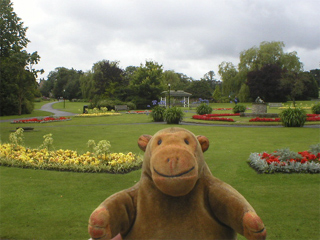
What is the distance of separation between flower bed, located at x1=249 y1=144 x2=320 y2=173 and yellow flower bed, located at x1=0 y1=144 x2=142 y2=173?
3218 mm

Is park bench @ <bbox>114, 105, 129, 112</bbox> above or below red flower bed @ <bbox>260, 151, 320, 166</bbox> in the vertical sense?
above

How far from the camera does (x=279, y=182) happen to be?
6.48 metres

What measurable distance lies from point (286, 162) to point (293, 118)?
11.4 m

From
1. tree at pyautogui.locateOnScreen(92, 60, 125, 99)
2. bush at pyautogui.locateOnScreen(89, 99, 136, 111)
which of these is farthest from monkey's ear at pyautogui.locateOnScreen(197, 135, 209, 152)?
tree at pyautogui.locateOnScreen(92, 60, 125, 99)

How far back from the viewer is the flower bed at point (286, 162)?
23.5ft

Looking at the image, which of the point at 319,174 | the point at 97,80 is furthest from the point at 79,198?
the point at 97,80

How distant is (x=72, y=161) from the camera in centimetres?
816

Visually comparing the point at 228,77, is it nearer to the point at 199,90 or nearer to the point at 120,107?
the point at 199,90

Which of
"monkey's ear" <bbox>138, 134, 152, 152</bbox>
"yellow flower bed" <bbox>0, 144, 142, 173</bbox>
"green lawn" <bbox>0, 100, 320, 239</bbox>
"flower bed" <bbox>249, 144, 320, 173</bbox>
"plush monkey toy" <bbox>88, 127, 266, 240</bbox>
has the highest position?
"monkey's ear" <bbox>138, 134, 152, 152</bbox>

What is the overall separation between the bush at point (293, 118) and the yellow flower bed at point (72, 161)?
12667 mm

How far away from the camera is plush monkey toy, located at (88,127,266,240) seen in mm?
2021

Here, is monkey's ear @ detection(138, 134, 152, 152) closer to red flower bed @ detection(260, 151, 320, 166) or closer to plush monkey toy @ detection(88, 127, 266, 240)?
plush monkey toy @ detection(88, 127, 266, 240)

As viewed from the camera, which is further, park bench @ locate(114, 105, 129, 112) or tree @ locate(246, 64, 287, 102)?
tree @ locate(246, 64, 287, 102)

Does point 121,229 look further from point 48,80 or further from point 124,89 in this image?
point 48,80
